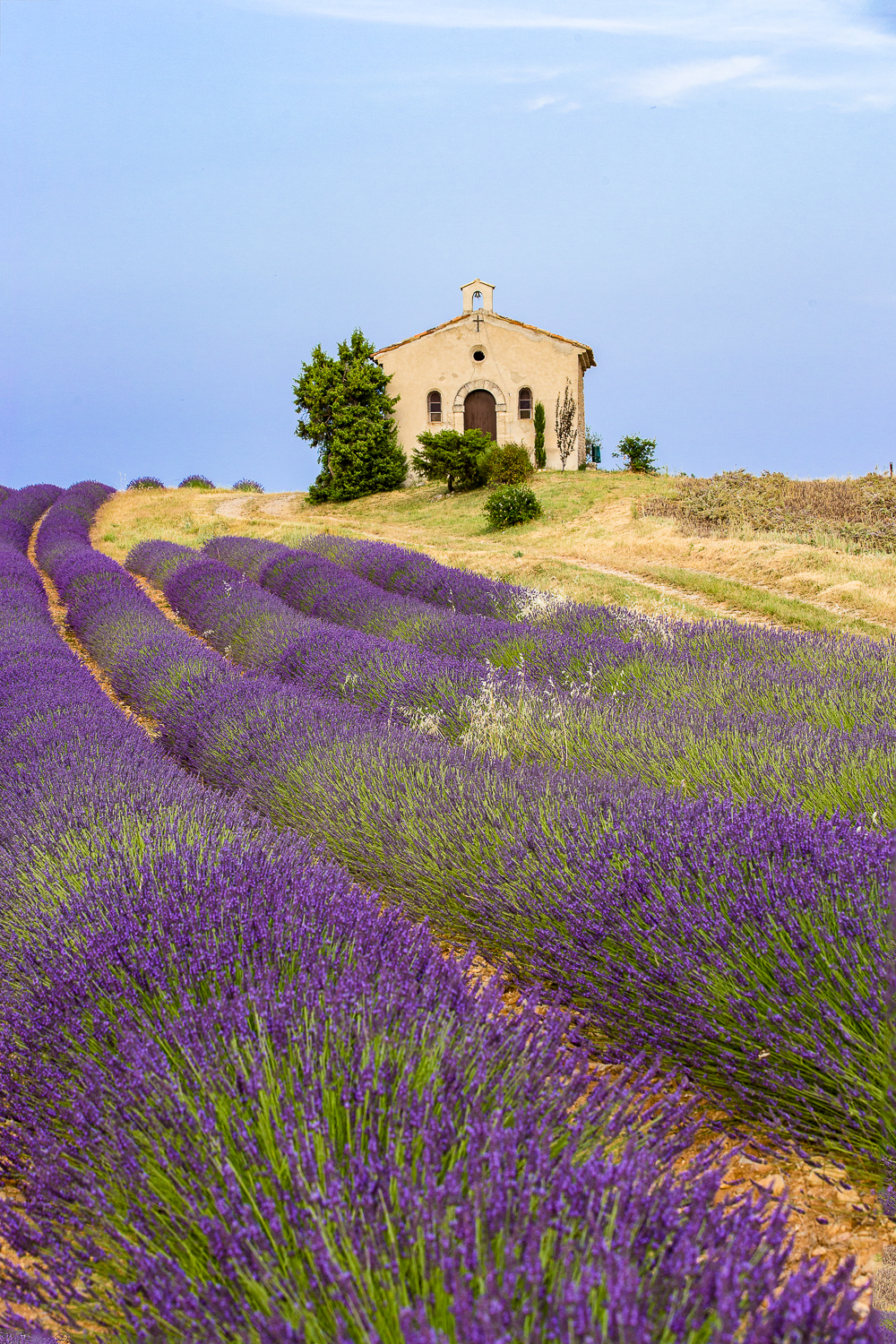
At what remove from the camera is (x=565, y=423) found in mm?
24141

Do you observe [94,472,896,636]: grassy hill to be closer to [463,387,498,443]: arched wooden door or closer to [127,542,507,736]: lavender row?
[463,387,498,443]: arched wooden door

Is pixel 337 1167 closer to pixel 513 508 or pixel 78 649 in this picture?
pixel 78 649

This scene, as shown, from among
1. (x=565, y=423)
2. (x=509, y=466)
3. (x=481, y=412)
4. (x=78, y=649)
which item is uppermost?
(x=481, y=412)

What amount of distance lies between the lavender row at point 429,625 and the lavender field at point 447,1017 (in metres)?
1.22

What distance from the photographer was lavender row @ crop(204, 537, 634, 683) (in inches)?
237

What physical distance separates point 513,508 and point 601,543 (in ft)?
10.6

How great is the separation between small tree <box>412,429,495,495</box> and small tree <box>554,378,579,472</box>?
103 inches

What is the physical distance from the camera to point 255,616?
8578mm

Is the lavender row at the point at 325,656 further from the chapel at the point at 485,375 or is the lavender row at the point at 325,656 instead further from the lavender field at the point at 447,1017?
the chapel at the point at 485,375

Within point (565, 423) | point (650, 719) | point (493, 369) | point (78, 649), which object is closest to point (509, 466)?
point (565, 423)

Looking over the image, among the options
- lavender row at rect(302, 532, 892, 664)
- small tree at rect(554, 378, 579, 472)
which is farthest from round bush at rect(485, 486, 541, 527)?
small tree at rect(554, 378, 579, 472)

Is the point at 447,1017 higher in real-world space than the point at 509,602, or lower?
lower

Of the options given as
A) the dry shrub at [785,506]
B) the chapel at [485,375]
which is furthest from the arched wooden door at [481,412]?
the dry shrub at [785,506]

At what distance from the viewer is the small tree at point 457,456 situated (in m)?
22.1
